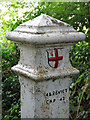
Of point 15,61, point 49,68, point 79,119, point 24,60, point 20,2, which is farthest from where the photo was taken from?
point 20,2

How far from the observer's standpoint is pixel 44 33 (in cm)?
155

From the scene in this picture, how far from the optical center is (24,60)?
173 centimetres

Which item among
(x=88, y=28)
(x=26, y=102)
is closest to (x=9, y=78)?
(x=88, y=28)

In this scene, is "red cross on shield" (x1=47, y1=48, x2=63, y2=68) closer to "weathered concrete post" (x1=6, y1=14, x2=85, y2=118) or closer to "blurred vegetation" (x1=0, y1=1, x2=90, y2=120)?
"weathered concrete post" (x1=6, y1=14, x2=85, y2=118)

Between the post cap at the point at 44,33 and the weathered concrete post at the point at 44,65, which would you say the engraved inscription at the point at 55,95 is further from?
the post cap at the point at 44,33

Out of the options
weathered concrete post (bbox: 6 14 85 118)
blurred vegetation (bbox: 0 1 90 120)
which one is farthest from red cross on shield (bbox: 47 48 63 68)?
blurred vegetation (bbox: 0 1 90 120)

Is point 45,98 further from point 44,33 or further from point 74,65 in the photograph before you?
point 74,65

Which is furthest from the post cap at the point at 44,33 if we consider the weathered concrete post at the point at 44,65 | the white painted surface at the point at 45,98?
the white painted surface at the point at 45,98

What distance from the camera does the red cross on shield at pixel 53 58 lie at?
160 centimetres

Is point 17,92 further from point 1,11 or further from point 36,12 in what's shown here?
point 1,11

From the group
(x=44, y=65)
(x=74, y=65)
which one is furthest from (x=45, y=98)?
(x=74, y=65)

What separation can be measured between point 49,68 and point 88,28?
214 centimetres

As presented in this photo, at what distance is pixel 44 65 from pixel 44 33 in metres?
0.27

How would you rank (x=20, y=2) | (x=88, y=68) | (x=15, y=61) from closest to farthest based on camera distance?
(x=88, y=68), (x=15, y=61), (x=20, y=2)
